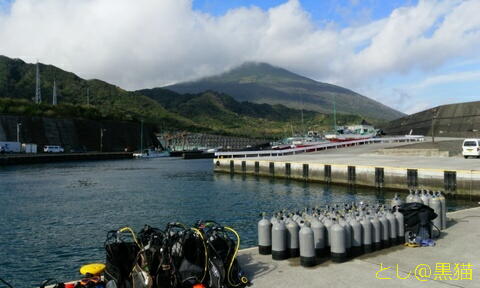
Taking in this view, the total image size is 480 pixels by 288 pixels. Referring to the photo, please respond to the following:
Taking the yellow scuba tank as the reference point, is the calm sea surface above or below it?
below

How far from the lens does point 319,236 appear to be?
35.2 feet

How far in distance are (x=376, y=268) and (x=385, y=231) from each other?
1796mm

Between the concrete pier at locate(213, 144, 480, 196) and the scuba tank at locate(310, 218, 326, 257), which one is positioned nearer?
the scuba tank at locate(310, 218, 326, 257)

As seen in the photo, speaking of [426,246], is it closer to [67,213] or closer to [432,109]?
[67,213]

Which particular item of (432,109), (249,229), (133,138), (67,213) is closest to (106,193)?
(67,213)

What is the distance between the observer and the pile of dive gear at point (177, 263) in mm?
8867

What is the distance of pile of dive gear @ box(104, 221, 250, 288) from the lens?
887cm

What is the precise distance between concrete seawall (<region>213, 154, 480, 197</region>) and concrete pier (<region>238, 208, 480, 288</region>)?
1960cm

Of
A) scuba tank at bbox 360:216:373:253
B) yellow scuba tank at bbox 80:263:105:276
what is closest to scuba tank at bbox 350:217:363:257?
scuba tank at bbox 360:216:373:253

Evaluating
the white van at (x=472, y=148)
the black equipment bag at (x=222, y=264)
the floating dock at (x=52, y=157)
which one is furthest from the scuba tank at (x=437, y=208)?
the floating dock at (x=52, y=157)

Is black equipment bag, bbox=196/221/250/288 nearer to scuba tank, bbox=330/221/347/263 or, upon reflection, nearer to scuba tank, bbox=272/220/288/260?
scuba tank, bbox=272/220/288/260

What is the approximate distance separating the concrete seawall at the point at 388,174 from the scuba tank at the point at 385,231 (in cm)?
2112

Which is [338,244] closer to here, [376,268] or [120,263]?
[376,268]

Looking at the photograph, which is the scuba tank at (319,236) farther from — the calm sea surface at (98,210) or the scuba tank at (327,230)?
the calm sea surface at (98,210)
